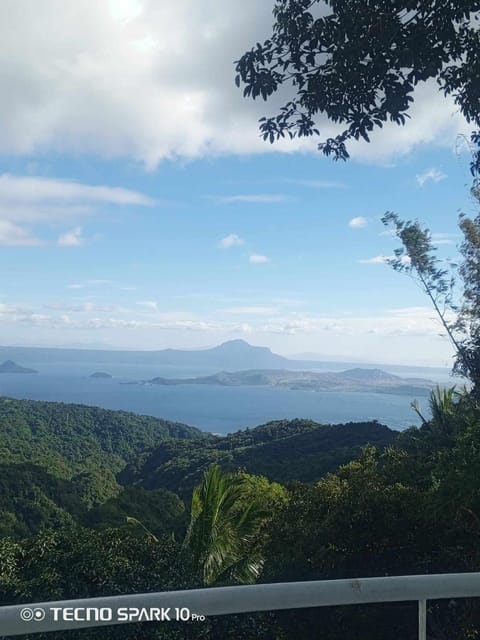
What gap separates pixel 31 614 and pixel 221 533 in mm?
6207

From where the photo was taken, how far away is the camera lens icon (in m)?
1.06

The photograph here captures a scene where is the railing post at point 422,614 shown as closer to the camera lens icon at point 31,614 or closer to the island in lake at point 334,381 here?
the camera lens icon at point 31,614

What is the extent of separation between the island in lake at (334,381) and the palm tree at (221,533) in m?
104

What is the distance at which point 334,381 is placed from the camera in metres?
166

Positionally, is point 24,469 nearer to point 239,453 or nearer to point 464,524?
point 239,453

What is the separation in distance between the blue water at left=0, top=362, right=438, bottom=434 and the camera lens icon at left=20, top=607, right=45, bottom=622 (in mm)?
83181

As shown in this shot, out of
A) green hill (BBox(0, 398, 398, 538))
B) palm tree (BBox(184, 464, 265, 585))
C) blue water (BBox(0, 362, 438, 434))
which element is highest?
palm tree (BBox(184, 464, 265, 585))

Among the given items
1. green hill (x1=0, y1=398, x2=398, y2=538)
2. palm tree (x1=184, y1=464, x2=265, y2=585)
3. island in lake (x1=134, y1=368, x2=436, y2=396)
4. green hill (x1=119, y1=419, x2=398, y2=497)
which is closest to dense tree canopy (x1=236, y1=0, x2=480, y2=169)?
palm tree (x1=184, y1=464, x2=265, y2=585)

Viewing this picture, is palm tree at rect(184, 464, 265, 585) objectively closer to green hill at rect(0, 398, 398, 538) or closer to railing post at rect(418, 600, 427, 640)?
railing post at rect(418, 600, 427, 640)

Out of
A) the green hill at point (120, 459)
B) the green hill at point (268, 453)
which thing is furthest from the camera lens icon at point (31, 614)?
the green hill at point (268, 453)

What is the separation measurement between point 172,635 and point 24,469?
35.3m

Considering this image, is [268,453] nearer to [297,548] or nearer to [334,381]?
[297,548]

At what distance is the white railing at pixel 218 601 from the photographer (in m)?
1.07

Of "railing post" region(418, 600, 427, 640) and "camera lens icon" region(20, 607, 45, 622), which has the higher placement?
"camera lens icon" region(20, 607, 45, 622)
